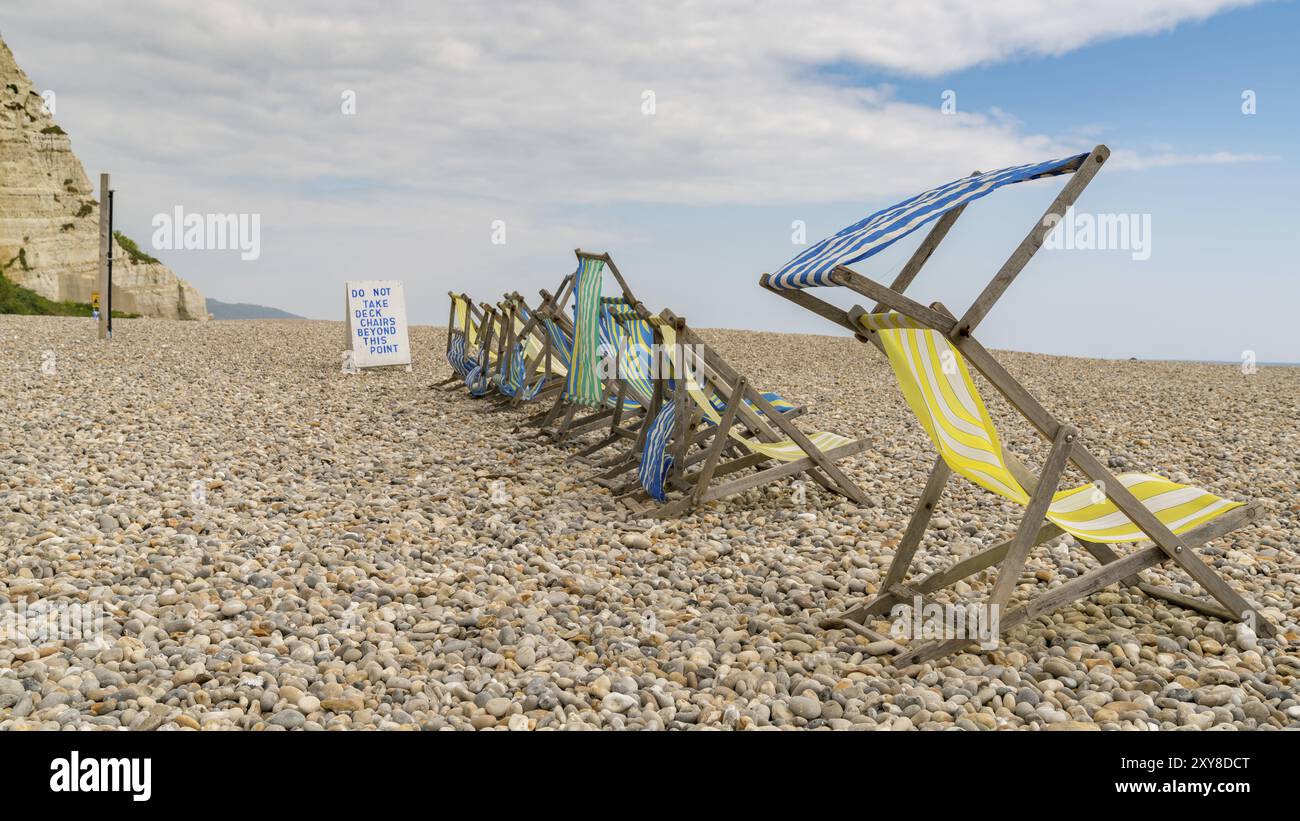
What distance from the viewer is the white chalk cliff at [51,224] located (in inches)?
1016

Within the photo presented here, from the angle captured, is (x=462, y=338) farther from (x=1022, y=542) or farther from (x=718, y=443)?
(x=1022, y=542)

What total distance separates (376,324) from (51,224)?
788 inches

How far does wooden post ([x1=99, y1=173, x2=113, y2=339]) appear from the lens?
13867 mm

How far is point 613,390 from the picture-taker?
24.0 feet

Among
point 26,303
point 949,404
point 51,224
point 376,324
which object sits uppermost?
point 51,224

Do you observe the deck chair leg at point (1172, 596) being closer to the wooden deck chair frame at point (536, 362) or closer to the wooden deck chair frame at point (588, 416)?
the wooden deck chair frame at point (588, 416)

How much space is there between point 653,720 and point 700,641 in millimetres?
694

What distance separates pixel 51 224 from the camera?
26.5m

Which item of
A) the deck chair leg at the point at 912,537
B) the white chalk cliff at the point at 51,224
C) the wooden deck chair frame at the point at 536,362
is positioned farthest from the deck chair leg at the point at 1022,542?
the white chalk cliff at the point at 51,224

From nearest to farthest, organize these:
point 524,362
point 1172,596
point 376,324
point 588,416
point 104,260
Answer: point 1172,596, point 588,416, point 524,362, point 376,324, point 104,260

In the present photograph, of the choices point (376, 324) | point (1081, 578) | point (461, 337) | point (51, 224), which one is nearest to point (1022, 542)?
point (1081, 578)

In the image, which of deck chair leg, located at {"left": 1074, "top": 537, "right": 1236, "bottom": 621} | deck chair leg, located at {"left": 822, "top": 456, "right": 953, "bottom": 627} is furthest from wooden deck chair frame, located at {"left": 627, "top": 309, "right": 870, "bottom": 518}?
deck chair leg, located at {"left": 1074, "top": 537, "right": 1236, "bottom": 621}

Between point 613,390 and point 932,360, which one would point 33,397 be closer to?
point 613,390

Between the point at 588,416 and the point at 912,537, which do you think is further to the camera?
the point at 588,416
